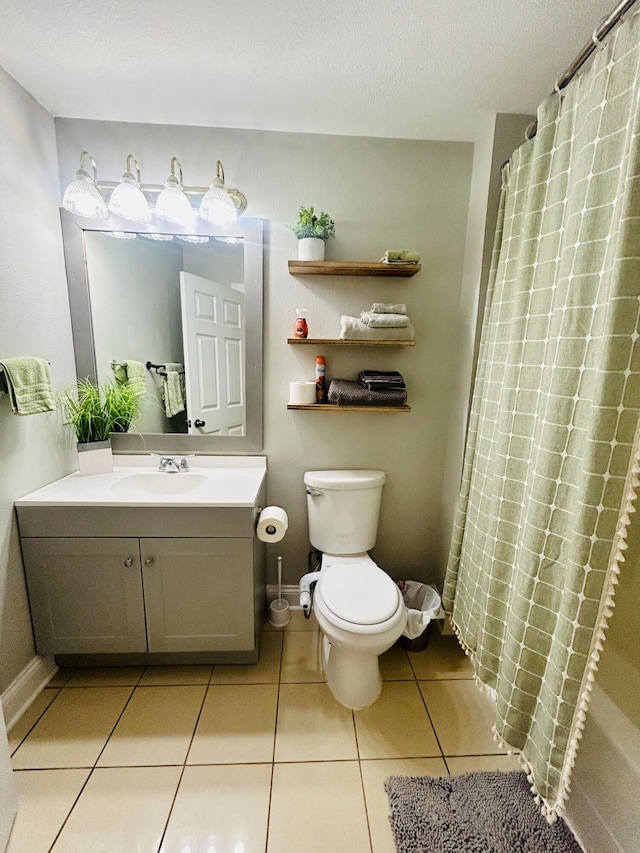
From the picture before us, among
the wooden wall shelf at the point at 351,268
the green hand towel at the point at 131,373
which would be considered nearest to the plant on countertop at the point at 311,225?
the wooden wall shelf at the point at 351,268

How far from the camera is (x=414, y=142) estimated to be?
156cm

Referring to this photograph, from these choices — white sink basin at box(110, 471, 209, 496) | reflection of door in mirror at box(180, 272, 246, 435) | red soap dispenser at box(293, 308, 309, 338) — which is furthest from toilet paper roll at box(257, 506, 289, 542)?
red soap dispenser at box(293, 308, 309, 338)

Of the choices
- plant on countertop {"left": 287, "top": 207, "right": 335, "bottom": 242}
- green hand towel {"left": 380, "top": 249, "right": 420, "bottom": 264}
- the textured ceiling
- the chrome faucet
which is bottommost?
the chrome faucet

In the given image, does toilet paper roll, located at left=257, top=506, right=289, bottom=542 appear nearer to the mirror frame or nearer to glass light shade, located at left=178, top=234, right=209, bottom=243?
the mirror frame

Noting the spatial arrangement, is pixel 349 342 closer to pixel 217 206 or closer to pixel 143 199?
pixel 217 206

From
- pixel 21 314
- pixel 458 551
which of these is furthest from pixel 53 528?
pixel 458 551

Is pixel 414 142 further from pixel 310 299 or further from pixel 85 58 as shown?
pixel 85 58

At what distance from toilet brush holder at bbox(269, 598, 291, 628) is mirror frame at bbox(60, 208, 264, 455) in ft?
2.73

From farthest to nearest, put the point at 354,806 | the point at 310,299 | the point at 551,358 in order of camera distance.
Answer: the point at 310,299
the point at 354,806
the point at 551,358

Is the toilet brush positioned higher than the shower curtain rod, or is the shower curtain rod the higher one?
the shower curtain rod

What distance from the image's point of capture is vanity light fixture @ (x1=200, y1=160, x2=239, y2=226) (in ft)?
4.56

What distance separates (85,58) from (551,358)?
5.94ft

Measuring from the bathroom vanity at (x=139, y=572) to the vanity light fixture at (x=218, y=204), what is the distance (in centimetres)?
114

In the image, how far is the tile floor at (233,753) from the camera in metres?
1.01
